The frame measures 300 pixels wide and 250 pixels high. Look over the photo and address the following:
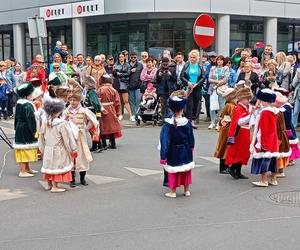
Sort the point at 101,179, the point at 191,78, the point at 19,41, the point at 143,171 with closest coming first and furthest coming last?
the point at 101,179 < the point at 143,171 < the point at 191,78 < the point at 19,41

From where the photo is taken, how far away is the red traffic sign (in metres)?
13.2

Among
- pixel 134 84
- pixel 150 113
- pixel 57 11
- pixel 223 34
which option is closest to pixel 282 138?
pixel 150 113

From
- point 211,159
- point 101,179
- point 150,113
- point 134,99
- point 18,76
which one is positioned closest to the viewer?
point 101,179

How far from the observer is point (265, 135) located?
7.90 meters

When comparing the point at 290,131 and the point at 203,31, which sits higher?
the point at 203,31

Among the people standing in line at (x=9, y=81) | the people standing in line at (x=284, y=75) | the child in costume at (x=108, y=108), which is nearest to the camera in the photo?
the child in costume at (x=108, y=108)

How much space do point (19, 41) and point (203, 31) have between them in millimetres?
23670

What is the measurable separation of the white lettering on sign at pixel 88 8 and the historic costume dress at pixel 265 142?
20.7m

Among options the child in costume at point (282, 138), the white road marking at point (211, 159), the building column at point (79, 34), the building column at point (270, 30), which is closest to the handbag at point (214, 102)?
the white road marking at point (211, 159)

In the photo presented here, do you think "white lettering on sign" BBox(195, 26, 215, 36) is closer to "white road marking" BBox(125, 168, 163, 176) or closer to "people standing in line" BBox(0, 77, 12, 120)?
"white road marking" BBox(125, 168, 163, 176)

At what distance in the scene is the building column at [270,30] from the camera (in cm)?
3052

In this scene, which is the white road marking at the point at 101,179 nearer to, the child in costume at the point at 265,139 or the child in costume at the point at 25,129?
the child in costume at the point at 25,129

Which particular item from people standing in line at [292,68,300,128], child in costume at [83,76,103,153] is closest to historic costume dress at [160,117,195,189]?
child in costume at [83,76,103,153]

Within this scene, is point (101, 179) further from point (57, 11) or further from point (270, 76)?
point (57, 11)
